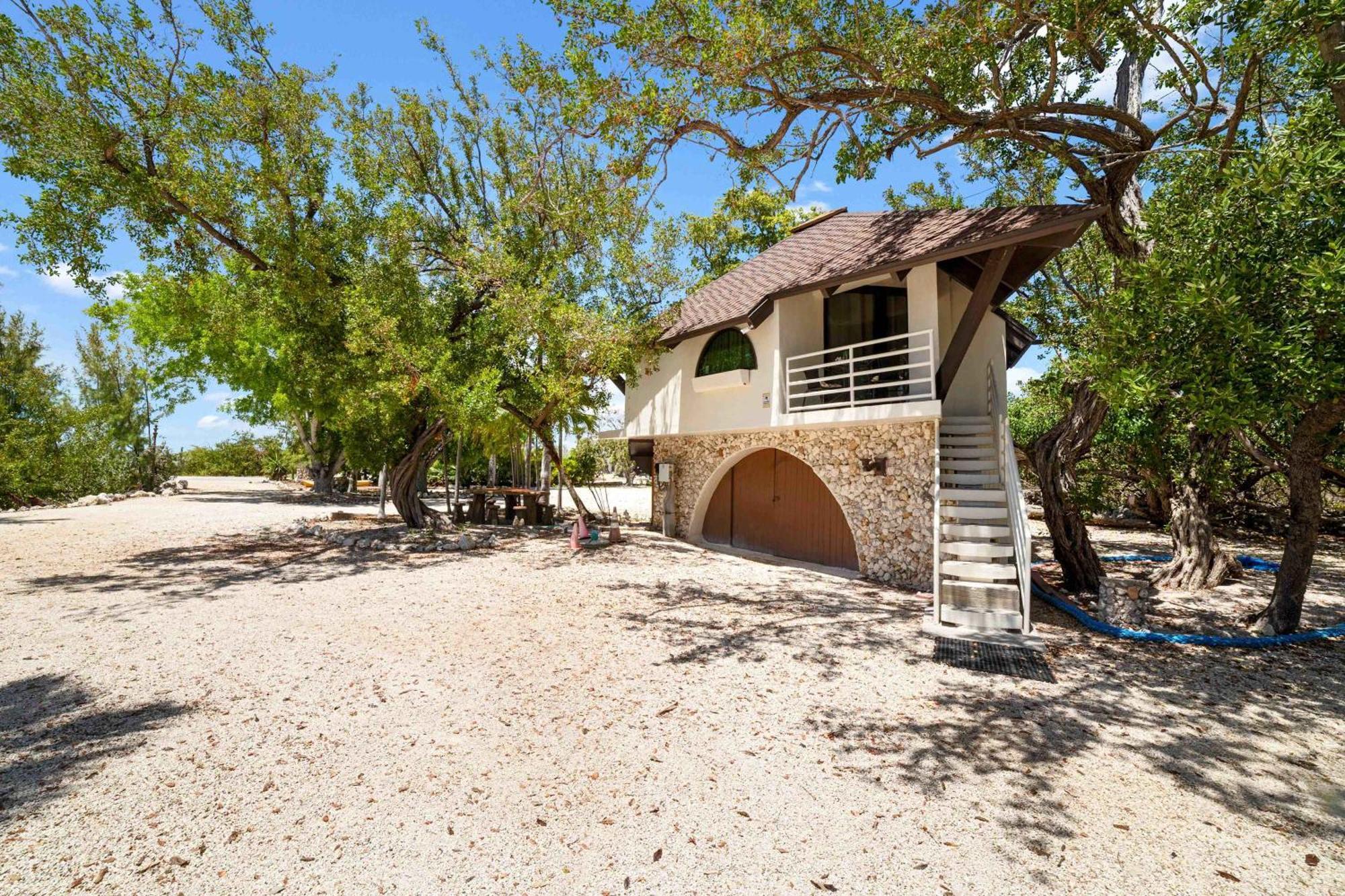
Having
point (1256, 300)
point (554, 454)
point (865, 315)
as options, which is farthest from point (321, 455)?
point (1256, 300)

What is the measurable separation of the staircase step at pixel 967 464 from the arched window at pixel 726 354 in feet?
13.7

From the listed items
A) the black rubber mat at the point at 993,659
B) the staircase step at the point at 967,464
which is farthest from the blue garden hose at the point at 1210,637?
the staircase step at the point at 967,464

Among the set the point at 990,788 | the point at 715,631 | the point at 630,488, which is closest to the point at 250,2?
the point at 715,631

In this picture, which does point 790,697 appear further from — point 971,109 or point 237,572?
point 237,572

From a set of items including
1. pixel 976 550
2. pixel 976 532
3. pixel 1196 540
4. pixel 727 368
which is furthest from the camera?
pixel 727 368

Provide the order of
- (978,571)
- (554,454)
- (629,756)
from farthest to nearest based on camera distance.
Result: (554,454)
(978,571)
(629,756)

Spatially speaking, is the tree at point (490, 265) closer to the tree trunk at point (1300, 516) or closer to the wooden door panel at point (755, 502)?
the wooden door panel at point (755, 502)

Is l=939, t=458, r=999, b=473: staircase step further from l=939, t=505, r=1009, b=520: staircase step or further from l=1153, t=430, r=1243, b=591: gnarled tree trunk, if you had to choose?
→ l=1153, t=430, r=1243, b=591: gnarled tree trunk

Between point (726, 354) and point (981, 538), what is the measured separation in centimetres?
657

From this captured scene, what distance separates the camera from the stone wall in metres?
9.35

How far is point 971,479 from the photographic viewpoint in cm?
905

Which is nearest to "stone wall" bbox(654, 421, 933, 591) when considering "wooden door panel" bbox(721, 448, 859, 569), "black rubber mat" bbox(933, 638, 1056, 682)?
"wooden door panel" bbox(721, 448, 859, 569)

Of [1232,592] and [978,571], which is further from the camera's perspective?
[1232,592]

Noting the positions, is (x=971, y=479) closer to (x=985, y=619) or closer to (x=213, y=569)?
(x=985, y=619)
